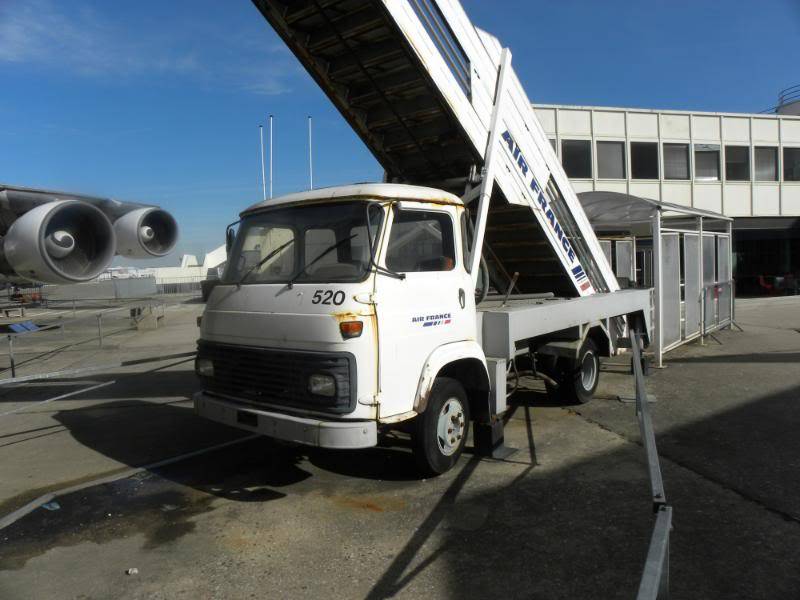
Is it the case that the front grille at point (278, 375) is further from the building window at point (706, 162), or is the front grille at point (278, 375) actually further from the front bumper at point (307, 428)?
the building window at point (706, 162)

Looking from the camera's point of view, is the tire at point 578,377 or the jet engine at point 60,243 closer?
the tire at point 578,377

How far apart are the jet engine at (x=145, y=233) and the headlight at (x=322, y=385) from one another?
29.9 ft

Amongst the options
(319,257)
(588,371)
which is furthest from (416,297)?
(588,371)

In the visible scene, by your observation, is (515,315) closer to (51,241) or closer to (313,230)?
(313,230)

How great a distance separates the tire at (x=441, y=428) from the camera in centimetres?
456

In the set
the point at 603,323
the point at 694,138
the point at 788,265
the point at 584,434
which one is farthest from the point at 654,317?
the point at 788,265

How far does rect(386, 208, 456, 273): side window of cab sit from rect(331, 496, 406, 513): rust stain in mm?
1783

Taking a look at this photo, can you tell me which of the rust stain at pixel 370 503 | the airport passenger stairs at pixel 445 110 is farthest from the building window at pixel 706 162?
the rust stain at pixel 370 503

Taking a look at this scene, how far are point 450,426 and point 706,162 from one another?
2347 cm

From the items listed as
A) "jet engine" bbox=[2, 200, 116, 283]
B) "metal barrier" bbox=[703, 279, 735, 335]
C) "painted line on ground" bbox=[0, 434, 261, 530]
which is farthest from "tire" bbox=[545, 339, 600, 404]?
"jet engine" bbox=[2, 200, 116, 283]

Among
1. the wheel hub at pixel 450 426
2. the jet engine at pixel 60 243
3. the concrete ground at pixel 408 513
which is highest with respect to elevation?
the jet engine at pixel 60 243

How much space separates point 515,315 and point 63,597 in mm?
3920

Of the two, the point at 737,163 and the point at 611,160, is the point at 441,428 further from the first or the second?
the point at 737,163

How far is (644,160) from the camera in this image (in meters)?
22.9
